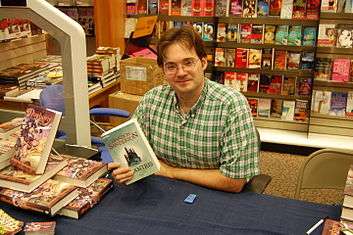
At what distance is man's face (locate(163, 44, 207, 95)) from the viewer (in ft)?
6.08

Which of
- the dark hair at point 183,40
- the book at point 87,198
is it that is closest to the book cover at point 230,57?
the dark hair at point 183,40

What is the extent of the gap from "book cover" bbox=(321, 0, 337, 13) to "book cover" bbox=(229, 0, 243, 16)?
790mm

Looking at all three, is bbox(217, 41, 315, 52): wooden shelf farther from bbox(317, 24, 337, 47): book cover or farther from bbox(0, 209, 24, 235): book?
bbox(0, 209, 24, 235): book

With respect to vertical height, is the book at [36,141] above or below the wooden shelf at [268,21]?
below

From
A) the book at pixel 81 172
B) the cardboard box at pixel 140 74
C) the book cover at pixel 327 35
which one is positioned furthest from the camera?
the book cover at pixel 327 35

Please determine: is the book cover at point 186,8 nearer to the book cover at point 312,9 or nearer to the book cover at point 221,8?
the book cover at point 221,8

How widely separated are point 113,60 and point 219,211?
289 cm

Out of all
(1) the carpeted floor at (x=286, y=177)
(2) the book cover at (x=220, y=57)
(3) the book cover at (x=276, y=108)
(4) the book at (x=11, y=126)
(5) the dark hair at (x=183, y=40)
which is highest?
(5) the dark hair at (x=183, y=40)

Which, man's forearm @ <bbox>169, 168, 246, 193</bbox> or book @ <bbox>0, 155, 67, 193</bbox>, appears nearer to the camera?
book @ <bbox>0, 155, 67, 193</bbox>

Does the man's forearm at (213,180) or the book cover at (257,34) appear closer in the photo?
the man's forearm at (213,180)

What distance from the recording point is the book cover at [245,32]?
4.29 metres

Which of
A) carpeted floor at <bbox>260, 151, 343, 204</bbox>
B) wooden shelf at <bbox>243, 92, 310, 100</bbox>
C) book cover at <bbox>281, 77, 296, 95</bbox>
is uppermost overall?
book cover at <bbox>281, 77, 296, 95</bbox>

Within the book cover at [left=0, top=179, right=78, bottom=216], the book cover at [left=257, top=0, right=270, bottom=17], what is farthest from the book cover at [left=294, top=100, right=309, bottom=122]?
the book cover at [left=0, top=179, right=78, bottom=216]

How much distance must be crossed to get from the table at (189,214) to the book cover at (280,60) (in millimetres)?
2872
